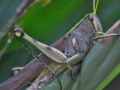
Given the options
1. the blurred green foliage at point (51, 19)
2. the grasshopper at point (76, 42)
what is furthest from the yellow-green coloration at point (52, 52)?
the blurred green foliage at point (51, 19)

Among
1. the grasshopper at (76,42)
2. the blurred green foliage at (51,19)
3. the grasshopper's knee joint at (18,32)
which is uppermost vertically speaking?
the grasshopper's knee joint at (18,32)

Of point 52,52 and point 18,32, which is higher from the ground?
point 18,32

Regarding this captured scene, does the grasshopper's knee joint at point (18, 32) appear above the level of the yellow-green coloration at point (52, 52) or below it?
above

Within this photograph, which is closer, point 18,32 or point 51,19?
point 18,32

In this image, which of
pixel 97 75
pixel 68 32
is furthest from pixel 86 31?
pixel 97 75

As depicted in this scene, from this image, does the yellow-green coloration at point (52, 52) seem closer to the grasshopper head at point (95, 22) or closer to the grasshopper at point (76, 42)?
the grasshopper at point (76, 42)

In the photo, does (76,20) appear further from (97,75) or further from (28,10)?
(97,75)

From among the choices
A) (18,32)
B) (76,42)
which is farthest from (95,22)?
(18,32)

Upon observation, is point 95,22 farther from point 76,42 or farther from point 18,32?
point 18,32

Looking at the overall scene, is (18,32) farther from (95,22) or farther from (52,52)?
(95,22)
